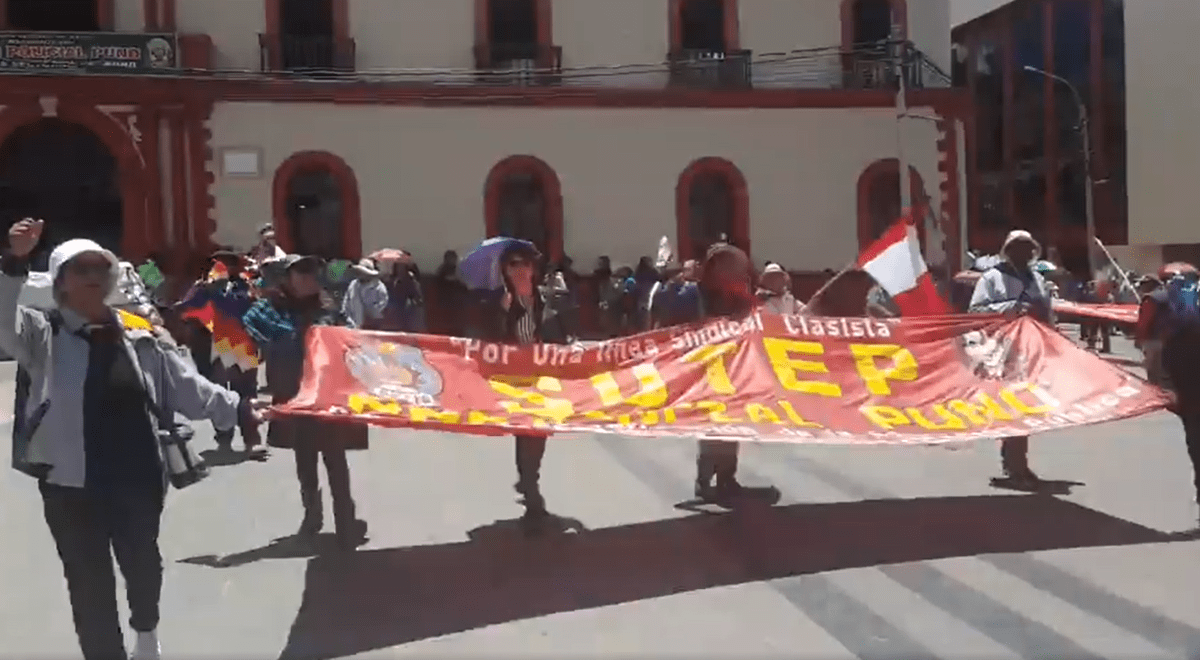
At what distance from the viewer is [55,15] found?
79.6ft

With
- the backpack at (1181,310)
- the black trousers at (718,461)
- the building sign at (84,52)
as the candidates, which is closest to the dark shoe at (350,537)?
the black trousers at (718,461)

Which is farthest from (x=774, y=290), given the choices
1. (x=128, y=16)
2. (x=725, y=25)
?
(x=128, y=16)

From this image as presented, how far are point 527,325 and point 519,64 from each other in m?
18.6

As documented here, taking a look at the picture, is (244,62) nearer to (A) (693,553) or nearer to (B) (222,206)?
(B) (222,206)

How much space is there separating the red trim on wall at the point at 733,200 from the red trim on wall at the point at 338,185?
20.4 feet

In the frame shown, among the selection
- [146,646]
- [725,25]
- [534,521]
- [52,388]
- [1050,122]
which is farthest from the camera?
[1050,122]

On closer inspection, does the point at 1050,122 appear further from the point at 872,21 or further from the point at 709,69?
the point at 709,69

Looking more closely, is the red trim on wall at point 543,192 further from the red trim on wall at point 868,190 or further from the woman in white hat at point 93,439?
the woman in white hat at point 93,439

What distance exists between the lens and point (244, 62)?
2494 cm

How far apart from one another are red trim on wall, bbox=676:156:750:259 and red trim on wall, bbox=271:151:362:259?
20.4 feet

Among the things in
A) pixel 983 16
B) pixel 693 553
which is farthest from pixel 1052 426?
pixel 983 16

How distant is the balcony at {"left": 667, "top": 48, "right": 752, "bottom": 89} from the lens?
87.4ft

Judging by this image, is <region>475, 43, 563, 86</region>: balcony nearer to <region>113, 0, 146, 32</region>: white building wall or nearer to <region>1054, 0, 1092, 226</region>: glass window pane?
<region>113, 0, 146, 32</region>: white building wall

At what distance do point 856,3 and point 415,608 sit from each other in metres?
23.4
